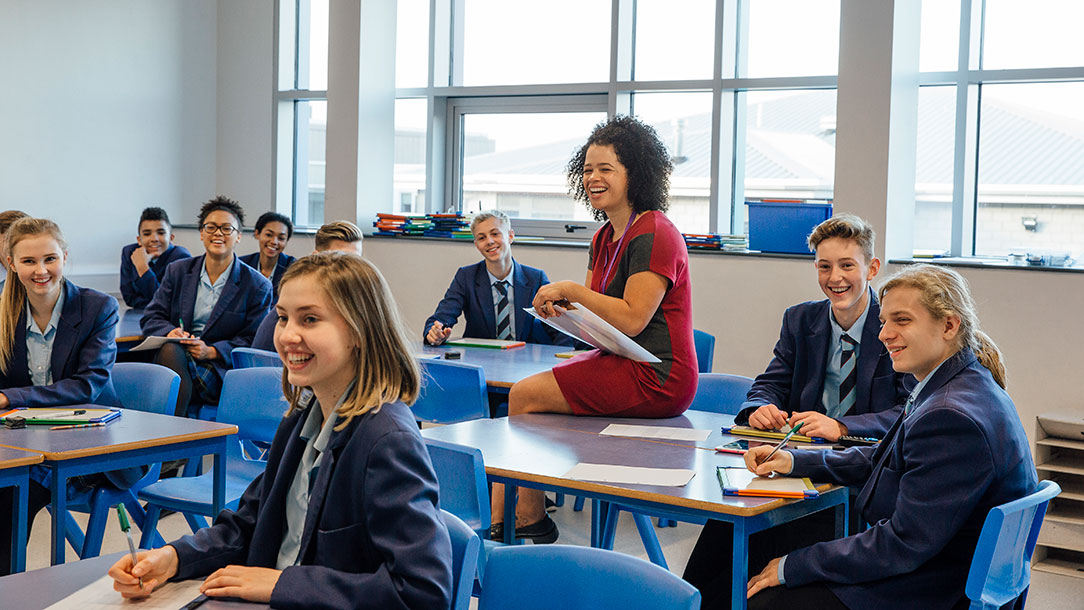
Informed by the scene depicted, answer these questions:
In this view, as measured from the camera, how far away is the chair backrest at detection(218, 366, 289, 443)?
3.48 m

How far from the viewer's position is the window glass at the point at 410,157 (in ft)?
→ 24.8

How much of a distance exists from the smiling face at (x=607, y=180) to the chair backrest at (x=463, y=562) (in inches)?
69.1

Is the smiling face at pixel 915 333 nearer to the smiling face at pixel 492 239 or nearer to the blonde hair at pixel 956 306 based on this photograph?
the blonde hair at pixel 956 306

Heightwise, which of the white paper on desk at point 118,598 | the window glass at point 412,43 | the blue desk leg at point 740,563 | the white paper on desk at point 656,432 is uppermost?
the window glass at point 412,43

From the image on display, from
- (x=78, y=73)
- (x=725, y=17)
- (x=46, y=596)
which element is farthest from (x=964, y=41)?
(x=78, y=73)

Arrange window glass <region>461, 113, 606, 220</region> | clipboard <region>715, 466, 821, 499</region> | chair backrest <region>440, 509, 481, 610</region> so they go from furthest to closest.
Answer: window glass <region>461, 113, 606, 220</region>, clipboard <region>715, 466, 821, 499</region>, chair backrest <region>440, 509, 481, 610</region>

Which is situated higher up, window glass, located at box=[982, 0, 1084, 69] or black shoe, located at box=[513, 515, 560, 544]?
window glass, located at box=[982, 0, 1084, 69]

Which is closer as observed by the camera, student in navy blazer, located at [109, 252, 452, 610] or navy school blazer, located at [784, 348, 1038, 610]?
student in navy blazer, located at [109, 252, 452, 610]

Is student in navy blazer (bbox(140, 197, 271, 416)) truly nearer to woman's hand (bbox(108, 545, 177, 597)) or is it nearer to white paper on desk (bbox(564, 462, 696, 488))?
white paper on desk (bbox(564, 462, 696, 488))

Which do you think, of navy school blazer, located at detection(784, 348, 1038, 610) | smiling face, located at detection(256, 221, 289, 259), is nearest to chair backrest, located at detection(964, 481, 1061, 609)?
navy school blazer, located at detection(784, 348, 1038, 610)

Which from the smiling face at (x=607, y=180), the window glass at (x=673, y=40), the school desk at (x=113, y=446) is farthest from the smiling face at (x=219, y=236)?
the window glass at (x=673, y=40)

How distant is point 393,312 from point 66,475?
1274mm

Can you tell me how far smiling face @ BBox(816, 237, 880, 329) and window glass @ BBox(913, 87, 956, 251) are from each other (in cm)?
261

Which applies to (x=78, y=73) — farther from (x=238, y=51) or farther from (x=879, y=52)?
(x=879, y=52)
